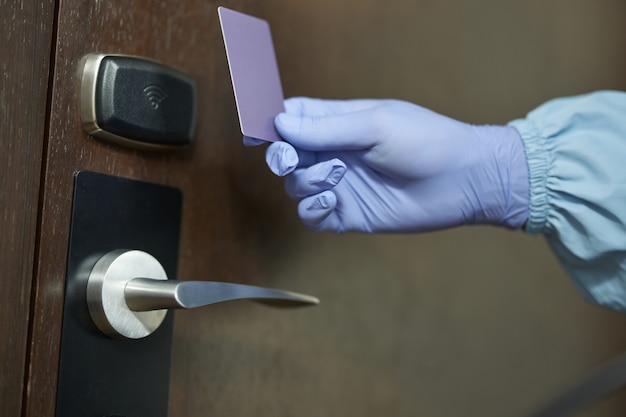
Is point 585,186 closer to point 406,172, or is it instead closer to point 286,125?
point 406,172

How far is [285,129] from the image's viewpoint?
46 cm

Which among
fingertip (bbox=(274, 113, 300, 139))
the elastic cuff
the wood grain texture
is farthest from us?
the elastic cuff

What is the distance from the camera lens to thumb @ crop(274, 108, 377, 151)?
1.51ft

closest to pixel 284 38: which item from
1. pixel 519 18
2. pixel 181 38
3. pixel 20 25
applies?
pixel 181 38

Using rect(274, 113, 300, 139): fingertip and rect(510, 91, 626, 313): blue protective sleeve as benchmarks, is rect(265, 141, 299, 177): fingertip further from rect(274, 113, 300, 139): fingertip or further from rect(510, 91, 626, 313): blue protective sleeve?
rect(510, 91, 626, 313): blue protective sleeve

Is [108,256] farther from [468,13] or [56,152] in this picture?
[468,13]

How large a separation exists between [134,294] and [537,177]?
35 cm

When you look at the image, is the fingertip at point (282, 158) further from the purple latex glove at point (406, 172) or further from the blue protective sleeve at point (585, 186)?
the blue protective sleeve at point (585, 186)

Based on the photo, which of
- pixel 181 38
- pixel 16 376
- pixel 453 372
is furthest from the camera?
pixel 453 372

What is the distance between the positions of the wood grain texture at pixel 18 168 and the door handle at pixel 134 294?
4 centimetres

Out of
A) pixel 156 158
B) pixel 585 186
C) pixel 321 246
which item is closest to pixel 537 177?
pixel 585 186

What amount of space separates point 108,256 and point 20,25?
14 cm

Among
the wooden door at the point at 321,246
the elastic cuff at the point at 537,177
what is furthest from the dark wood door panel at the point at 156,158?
the elastic cuff at the point at 537,177

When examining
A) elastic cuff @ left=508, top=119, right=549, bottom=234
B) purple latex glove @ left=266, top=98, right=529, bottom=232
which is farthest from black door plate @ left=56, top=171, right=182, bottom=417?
elastic cuff @ left=508, top=119, right=549, bottom=234
